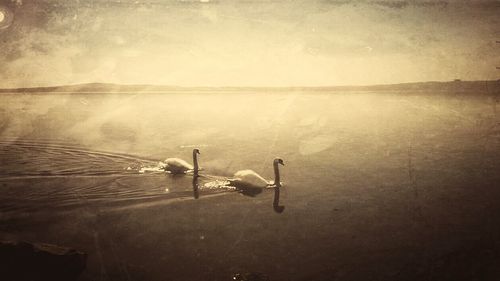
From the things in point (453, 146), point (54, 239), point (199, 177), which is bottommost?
point (54, 239)

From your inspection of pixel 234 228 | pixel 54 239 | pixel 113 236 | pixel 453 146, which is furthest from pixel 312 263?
pixel 453 146

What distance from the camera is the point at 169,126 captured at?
11266 mm

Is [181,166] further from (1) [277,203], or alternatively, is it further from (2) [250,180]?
(1) [277,203]

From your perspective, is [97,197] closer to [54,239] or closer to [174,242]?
[54,239]

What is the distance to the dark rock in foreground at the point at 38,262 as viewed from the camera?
5.05 metres

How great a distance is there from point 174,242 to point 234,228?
924mm

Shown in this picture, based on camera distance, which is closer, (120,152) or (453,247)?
(453,247)

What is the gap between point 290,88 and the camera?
13.7 metres

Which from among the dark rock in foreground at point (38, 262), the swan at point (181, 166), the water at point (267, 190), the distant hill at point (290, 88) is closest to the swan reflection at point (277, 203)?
the water at point (267, 190)

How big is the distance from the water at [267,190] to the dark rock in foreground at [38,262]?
25 centimetres

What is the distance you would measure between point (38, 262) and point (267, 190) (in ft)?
12.5

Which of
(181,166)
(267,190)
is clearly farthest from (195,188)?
(267,190)

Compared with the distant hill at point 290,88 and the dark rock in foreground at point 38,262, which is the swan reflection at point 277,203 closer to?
the dark rock in foreground at point 38,262

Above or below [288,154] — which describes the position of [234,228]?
below
